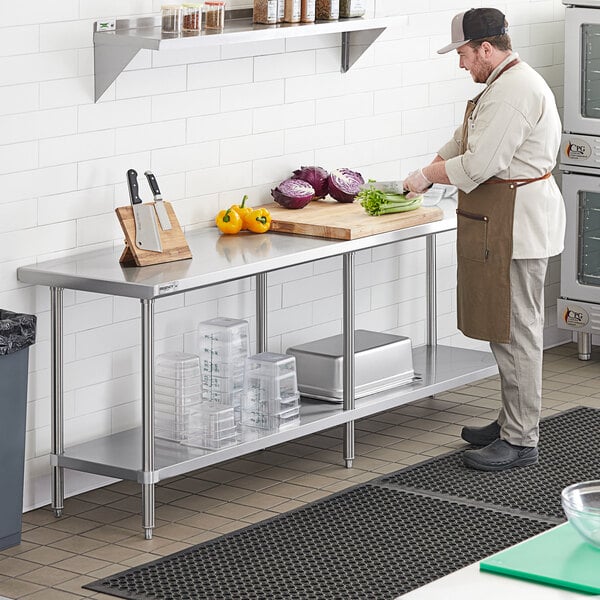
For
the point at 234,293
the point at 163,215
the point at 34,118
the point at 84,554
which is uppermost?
the point at 34,118

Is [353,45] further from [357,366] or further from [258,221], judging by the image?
[357,366]

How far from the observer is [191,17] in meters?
5.36

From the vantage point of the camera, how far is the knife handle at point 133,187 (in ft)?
17.1

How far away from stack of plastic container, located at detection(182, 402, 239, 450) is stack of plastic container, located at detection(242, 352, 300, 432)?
0.24 m

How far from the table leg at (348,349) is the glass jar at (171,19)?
1124mm

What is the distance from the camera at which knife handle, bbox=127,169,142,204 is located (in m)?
5.21

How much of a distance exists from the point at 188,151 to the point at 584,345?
293cm

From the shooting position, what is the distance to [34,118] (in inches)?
201

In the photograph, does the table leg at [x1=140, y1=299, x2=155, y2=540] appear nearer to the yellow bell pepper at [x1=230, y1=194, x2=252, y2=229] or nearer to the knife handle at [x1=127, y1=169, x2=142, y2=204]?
the knife handle at [x1=127, y1=169, x2=142, y2=204]

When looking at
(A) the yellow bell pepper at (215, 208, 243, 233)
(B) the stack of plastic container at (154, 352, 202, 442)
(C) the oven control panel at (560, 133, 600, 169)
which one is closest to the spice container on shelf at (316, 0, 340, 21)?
(A) the yellow bell pepper at (215, 208, 243, 233)

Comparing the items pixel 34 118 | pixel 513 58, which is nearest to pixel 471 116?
pixel 513 58

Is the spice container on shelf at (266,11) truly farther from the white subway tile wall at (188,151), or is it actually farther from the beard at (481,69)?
the beard at (481,69)

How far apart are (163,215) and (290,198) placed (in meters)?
0.90

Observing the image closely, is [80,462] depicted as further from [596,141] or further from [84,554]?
[596,141]
